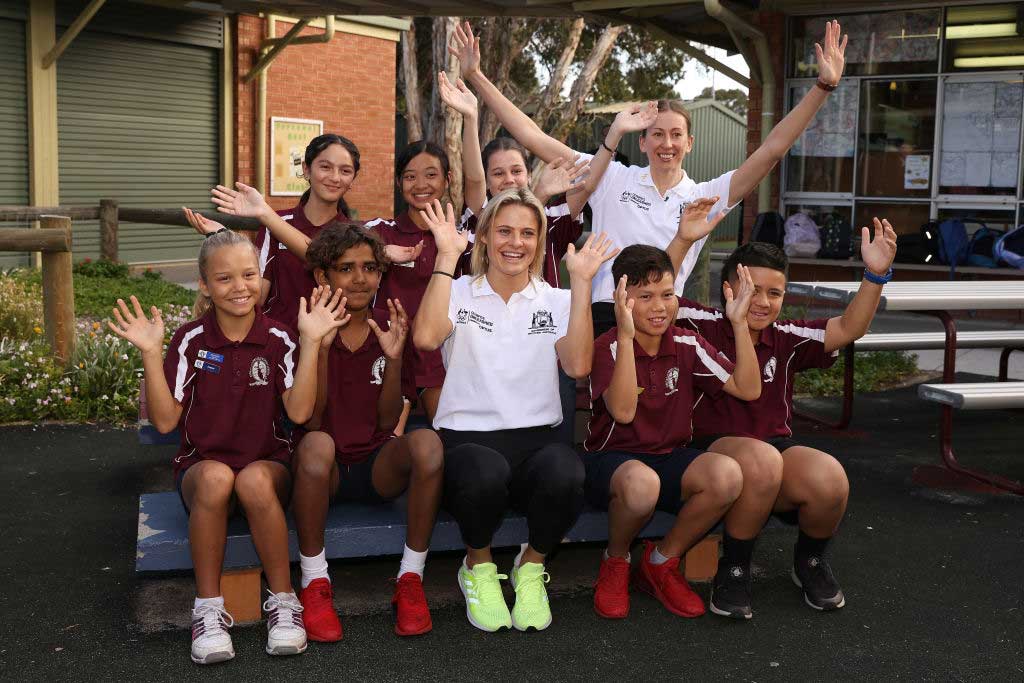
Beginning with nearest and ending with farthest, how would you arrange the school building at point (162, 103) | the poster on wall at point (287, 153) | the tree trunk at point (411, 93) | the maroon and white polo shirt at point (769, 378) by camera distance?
1. the maroon and white polo shirt at point (769, 378)
2. the school building at point (162, 103)
3. the poster on wall at point (287, 153)
4. the tree trunk at point (411, 93)

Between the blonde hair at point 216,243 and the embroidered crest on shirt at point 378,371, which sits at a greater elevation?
the blonde hair at point 216,243

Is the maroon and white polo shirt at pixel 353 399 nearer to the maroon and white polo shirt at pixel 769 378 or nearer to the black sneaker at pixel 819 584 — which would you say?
the maroon and white polo shirt at pixel 769 378

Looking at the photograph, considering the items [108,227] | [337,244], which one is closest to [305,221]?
[337,244]

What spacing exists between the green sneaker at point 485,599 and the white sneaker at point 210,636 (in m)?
0.78

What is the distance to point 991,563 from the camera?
4.46m

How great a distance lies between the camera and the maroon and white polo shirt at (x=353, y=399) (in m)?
3.97

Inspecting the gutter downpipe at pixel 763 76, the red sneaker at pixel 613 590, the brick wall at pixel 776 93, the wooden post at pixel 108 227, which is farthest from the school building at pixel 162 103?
the red sneaker at pixel 613 590

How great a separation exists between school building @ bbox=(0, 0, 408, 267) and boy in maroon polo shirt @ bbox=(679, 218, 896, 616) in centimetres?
986

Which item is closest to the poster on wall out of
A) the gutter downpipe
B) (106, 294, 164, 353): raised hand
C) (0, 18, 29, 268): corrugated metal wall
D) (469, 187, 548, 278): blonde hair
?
(0, 18, 29, 268): corrugated metal wall

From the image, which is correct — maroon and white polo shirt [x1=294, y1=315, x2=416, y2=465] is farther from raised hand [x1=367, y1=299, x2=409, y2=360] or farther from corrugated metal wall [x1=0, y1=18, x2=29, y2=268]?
corrugated metal wall [x1=0, y1=18, x2=29, y2=268]

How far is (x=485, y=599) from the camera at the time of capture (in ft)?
12.3

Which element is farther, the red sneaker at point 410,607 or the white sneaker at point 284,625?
the red sneaker at point 410,607

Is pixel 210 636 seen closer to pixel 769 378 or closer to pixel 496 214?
pixel 496 214

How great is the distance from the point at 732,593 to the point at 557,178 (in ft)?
5.73
